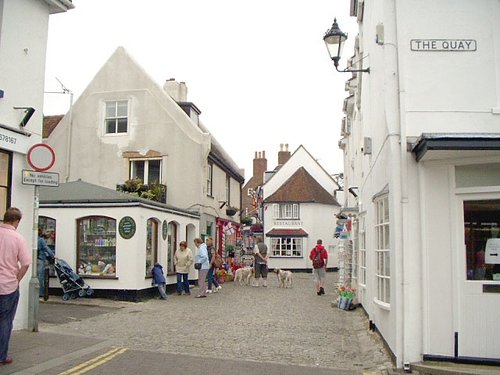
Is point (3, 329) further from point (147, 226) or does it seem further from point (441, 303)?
point (147, 226)

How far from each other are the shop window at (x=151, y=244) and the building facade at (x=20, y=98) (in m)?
6.70

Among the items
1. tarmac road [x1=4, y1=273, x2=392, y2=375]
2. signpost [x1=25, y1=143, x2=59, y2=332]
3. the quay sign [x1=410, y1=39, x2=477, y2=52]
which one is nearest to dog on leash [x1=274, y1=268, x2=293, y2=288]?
tarmac road [x1=4, y1=273, x2=392, y2=375]

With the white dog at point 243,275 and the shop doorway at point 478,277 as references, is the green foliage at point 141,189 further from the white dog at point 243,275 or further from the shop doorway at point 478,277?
the shop doorway at point 478,277

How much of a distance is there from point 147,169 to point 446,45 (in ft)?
55.7

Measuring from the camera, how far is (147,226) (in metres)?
16.2

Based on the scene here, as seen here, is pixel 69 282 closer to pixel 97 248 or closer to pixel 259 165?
pixel 97 248

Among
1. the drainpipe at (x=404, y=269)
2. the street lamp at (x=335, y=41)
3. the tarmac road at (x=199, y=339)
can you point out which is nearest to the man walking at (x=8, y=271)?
the tarmac road at (x=199, y=339)

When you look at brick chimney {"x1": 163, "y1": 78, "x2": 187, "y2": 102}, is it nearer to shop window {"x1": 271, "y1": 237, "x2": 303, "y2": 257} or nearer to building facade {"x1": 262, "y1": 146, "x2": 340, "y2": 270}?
building facade {"x1": 262, "y1": 146, "x2": 340, "y2": 270}

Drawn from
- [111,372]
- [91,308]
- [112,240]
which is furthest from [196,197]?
[111,372]

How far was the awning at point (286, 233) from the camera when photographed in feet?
128

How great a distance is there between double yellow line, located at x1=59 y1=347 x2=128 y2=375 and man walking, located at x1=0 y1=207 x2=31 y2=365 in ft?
2.89

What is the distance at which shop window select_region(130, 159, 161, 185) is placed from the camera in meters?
23.2

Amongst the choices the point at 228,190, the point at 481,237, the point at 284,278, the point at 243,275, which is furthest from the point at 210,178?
the point at 481,237

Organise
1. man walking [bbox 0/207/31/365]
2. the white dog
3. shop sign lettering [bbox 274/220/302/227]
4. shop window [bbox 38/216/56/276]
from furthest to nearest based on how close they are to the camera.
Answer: shop sign lettering [bbox 274/220/302/227], the white dog, shop window [bbox 38/216/56/276], man walking [bbox 0/207/31/365]
